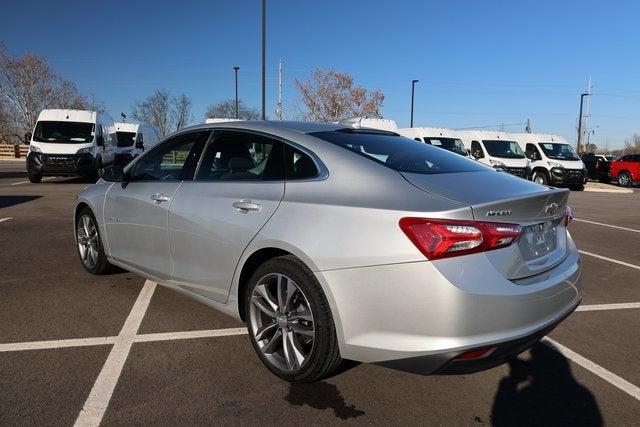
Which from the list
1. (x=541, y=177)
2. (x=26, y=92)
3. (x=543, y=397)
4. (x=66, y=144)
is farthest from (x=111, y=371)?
(x=26, y=92)

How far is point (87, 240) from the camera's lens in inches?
212

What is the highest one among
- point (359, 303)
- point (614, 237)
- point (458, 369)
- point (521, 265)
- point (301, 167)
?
point (301, 167)

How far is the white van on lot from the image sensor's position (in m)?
16.7

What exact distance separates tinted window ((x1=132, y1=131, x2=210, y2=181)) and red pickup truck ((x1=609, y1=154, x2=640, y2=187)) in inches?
1114

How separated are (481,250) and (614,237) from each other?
7739 millimetres

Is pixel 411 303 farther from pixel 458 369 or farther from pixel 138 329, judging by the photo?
pixel 138 329

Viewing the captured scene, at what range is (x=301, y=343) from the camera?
3.14m

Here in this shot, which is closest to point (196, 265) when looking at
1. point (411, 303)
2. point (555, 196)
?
point (411, 303)

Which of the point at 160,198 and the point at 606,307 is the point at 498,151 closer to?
the point at 606,307

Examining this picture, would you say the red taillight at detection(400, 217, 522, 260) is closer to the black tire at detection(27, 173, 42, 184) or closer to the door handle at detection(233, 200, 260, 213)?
the door handle at detection(233, 200, 260, 213)

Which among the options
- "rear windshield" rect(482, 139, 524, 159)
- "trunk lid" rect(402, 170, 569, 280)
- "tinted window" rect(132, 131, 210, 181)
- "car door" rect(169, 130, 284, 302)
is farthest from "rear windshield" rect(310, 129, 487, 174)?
"rear windshield" rect(482, 139, 524, 159)

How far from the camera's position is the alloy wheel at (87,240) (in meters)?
5.22

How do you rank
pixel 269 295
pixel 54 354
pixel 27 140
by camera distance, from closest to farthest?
pixel 269 295, pixel 54 354, pixel 27 140

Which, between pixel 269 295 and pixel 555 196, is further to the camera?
pixel 269 295
